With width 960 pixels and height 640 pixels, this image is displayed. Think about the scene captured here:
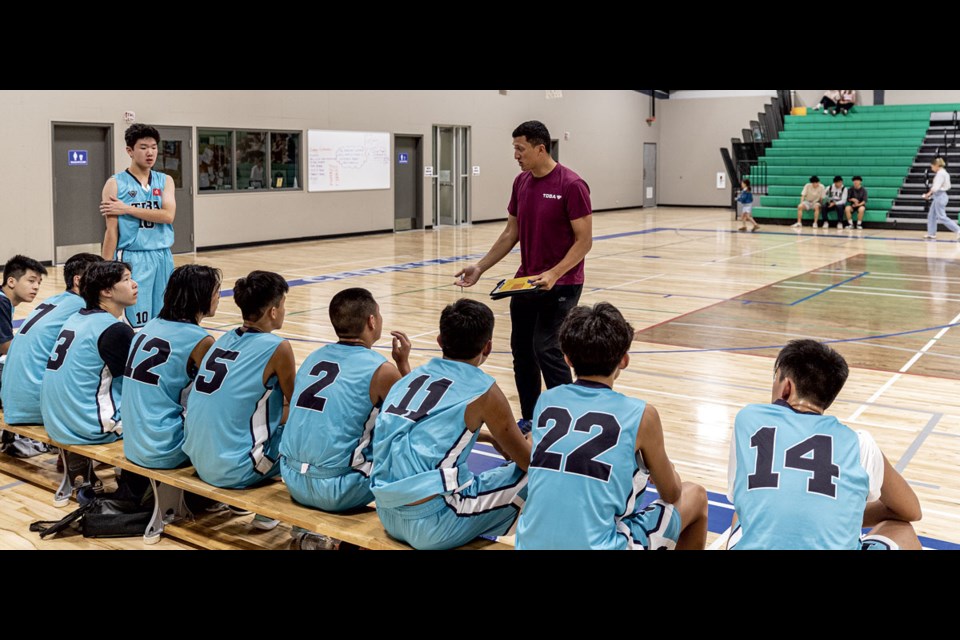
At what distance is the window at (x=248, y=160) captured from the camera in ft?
48.3

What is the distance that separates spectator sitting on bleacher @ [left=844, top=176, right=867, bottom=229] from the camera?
19.4 metres

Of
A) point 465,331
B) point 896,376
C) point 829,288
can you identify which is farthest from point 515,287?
point 829,288

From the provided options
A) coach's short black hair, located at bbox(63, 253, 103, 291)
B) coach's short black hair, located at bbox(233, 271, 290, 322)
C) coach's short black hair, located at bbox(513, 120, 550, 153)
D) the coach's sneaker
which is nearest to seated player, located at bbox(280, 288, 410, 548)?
coach's short black hair, located at bbox(233, 271, 290, 322)

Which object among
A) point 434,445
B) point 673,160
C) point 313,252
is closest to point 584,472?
point 434,445

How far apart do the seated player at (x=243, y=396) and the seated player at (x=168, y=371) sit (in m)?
0.16

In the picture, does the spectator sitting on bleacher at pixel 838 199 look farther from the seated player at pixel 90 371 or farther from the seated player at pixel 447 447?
the seated player at pixel 447 447

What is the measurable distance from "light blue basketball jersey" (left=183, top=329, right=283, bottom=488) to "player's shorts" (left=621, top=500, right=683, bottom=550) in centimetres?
146

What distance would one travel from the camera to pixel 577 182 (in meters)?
4.49

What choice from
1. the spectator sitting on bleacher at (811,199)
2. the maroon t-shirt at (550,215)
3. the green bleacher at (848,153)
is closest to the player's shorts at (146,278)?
the maroon t-shirt at (550,215)

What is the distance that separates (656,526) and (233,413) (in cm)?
160

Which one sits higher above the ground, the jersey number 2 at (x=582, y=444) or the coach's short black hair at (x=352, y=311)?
the coach's short black hair at (x=352, y=311)

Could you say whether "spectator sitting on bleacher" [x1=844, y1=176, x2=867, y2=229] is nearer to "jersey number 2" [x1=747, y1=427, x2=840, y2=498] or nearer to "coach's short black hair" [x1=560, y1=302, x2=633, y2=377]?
"coach's short black hair" [x1=560, y1=302, x2=633, y2=377]
